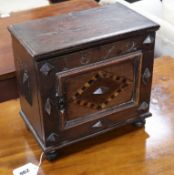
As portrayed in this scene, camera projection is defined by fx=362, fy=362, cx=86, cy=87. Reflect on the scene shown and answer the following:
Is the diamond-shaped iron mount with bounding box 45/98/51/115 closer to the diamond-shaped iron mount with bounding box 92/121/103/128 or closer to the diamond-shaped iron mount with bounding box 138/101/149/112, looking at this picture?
the diamond-shaped iron mount with bounding box 92/121/103/128

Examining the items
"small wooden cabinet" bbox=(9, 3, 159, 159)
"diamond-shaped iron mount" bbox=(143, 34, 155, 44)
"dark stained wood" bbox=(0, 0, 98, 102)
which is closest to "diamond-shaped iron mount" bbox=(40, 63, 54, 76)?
"small wooden cabinet" bbox=(9, 3, 159, 159)

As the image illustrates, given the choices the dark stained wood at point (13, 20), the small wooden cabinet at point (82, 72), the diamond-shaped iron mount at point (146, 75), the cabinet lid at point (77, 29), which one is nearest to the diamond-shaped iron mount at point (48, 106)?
the small wooden cabinet at point (82, 72)

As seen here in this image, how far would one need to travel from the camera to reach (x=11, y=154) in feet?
2.97

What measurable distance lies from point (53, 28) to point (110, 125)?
28 cm

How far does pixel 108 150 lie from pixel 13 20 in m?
1.00

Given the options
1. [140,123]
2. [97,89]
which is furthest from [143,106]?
[97,89]

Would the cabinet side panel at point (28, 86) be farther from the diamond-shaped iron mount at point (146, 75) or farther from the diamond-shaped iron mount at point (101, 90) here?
the diamond-shaped iron mount at point (146, 75)

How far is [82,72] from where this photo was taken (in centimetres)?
80

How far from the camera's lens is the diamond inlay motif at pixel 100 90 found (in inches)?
32.7

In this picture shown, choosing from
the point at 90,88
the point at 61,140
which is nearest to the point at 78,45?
the point at 90,88

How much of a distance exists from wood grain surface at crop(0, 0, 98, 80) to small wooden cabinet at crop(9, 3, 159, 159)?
388 mm

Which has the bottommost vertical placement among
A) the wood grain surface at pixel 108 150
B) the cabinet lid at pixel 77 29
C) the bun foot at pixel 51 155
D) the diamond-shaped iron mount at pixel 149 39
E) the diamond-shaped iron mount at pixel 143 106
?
the wood grain surface at pixel 108 150

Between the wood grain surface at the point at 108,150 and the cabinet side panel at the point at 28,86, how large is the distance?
0.07 m

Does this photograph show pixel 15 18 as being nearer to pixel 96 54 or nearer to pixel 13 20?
pixel 13 20
